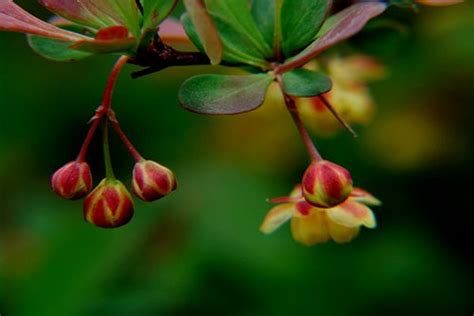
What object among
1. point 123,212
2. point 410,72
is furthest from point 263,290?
point 123,212

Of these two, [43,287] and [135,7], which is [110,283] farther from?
[135,7]

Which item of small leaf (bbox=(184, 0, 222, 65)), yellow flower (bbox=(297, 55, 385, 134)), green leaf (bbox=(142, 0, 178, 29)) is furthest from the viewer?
yellow flower (bbox=(297, 55, 385, 134))

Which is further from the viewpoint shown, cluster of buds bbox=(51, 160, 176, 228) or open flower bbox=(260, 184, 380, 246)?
open flower bbox=(260, 184, 380, 246)

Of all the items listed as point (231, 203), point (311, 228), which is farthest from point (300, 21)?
point (231, 203)

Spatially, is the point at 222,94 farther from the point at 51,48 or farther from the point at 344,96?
the point at 344,96

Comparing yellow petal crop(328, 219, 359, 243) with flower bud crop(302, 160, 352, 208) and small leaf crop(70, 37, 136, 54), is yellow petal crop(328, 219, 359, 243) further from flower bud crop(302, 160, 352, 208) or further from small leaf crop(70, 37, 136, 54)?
small leaf crop(70, 37, 136, 54)

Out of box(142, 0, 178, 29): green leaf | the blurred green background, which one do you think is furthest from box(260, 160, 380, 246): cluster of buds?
the blurred green background
